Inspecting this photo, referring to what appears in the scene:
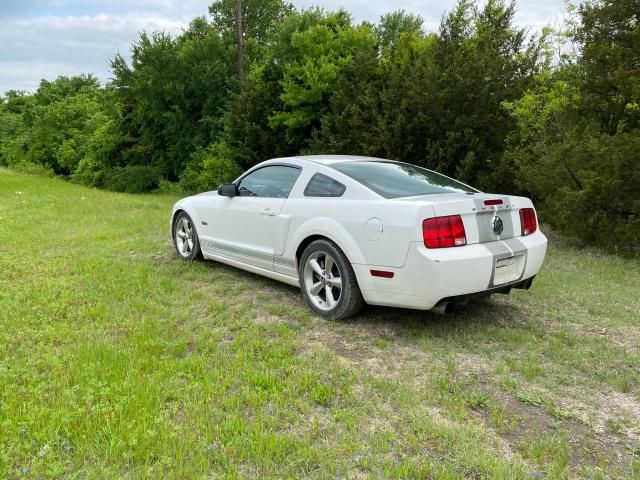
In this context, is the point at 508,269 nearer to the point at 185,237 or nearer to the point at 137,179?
the point at 185,237

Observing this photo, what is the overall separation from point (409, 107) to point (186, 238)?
283 inches

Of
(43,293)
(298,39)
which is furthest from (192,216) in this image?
(298,39)

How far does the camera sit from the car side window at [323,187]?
14.6 feet

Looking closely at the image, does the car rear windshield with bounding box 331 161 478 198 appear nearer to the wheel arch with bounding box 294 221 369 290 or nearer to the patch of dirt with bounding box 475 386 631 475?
the wheel arch with bounding box 294 221 369 290

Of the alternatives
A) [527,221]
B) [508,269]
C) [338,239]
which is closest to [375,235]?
[338,239]

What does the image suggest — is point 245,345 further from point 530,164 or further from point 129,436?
point 530,164

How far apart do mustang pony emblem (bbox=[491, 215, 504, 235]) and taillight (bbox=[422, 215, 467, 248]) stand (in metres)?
0.37

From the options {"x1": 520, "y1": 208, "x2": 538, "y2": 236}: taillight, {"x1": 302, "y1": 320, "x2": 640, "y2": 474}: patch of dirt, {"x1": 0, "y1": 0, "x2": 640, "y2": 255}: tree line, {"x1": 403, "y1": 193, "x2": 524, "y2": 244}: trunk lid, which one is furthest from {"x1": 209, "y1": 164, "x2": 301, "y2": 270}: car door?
{"x1": 0, "y1": 0, "x2": 640, "y2": 255}: tree line

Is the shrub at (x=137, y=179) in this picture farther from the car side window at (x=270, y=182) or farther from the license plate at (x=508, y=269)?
the license plate at (x=508, y=269)

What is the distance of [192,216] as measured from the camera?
6.36 meters

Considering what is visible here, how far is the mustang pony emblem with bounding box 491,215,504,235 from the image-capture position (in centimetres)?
400

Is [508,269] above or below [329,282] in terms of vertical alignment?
above

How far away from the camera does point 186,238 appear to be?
6.66 meters

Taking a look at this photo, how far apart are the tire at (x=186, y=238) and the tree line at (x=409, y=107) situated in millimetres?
5837
